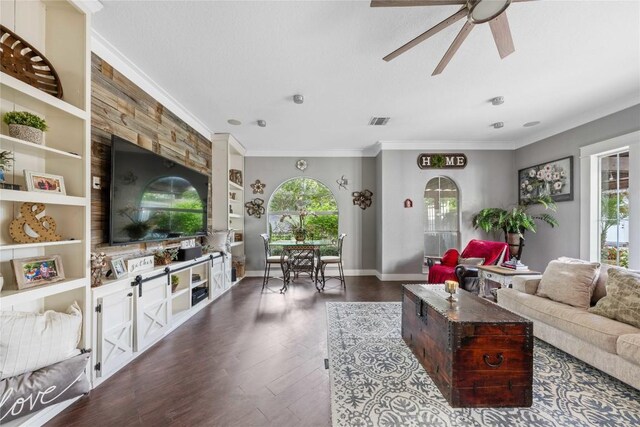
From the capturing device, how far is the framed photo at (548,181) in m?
3.88

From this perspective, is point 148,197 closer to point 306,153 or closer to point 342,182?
point 306,153

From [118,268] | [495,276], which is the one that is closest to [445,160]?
[495,276]

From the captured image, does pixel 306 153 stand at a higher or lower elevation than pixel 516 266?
higher

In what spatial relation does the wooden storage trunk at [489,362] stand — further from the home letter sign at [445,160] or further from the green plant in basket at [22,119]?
the home letter sign at [445,160]

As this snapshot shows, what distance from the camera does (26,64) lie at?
1581 millimetres

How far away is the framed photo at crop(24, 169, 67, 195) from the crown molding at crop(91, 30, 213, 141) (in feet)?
3.91

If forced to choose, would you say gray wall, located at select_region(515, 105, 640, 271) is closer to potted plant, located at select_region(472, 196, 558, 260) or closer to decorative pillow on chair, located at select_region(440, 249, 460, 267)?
potted plant, located at select_region(472, 196, 558, 260)

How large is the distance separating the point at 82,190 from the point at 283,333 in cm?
214

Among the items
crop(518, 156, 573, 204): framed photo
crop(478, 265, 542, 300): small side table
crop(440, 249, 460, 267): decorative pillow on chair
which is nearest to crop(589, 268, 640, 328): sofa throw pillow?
crop(478, 265, 542, 300): small side table

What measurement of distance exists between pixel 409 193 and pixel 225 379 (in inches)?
169

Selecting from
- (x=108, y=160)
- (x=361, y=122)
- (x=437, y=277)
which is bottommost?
(x=437, y=277)

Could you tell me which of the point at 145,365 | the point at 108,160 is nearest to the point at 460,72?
the point at 108,160

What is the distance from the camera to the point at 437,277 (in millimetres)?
3838

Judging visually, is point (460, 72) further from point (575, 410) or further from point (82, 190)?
point (82, 190)
